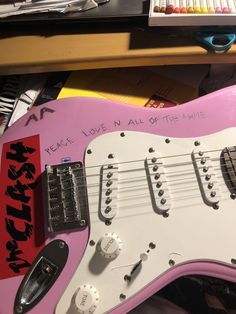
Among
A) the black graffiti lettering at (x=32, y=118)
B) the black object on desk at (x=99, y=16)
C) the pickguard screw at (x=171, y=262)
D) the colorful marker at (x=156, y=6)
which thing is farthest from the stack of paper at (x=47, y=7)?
the pickguard screw at (x=171, y=262)

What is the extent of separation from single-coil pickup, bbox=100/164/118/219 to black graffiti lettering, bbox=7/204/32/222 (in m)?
0.13

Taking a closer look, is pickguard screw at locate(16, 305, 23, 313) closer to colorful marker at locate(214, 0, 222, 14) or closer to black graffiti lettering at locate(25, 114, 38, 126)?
black graffiti lettering at locate(25, 114, 38, 126)

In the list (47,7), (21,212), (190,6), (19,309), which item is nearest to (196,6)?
(190,6)

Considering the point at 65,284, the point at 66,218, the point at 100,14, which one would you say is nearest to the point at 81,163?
the point at 66,218

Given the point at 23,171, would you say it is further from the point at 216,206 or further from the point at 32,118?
the point at 216,206

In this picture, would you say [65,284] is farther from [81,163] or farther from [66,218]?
[81,163]

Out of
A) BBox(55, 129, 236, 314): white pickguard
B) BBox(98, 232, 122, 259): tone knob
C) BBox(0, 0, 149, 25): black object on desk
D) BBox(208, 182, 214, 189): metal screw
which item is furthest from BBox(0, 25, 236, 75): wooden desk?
BBox(98, 232, 122, 259): tone knob

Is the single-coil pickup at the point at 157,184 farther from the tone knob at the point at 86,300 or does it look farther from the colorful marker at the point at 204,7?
the colorful marker at the point at 204,7

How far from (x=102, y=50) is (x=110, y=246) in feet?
1.36

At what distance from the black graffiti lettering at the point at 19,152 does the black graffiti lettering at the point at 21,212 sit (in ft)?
0.32

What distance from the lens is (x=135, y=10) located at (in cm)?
85

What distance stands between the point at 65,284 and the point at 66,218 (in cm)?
11

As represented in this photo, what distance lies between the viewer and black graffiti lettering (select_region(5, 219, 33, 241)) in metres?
0.70

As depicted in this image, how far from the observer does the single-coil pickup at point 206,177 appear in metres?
0.70
